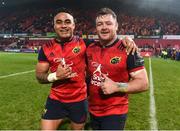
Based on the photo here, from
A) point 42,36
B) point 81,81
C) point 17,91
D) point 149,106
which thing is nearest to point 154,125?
point 149,106

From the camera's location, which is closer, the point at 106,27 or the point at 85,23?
the point at 106,27

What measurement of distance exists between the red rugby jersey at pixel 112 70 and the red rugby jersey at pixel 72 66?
20.6 inches

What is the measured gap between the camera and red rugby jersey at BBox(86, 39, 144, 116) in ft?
12.2

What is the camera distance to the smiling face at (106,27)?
12.2ft

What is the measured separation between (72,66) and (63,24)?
0.59 m

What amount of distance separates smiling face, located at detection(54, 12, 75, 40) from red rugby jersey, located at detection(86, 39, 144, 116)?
2.20 feet

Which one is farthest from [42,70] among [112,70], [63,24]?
[112,70]

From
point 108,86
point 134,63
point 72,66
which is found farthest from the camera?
point 72,66

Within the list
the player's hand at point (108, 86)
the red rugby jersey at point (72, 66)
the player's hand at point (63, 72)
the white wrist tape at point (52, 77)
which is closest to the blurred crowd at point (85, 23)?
the red rugby jersey at point (72, 66)

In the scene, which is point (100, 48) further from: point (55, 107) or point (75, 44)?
point (55, 107)

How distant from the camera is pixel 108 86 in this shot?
11.5 feet

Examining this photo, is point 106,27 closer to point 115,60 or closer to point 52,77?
point 115,60

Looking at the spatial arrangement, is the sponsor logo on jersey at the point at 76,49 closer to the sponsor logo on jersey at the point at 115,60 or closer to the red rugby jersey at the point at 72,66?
the red rugby jersey at the point at 72,66

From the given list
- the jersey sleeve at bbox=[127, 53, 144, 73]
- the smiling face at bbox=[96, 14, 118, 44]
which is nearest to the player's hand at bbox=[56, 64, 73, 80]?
the smiling face at bbox=[96, 14, 118, 44]
